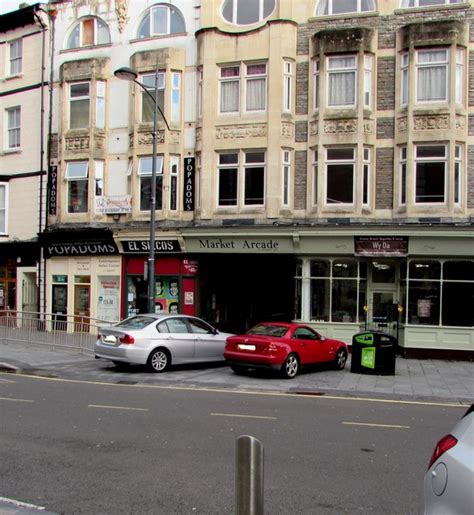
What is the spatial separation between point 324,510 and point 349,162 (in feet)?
53.6

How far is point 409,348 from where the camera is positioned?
19.5 m

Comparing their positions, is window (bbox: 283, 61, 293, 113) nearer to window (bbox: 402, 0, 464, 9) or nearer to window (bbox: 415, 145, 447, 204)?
window (bbox: 402, 0, 464, 9)

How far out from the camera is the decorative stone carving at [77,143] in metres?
23.9

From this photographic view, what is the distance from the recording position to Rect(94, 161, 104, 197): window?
2377cm

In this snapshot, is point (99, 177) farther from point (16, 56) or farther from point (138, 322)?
point (138, 322)

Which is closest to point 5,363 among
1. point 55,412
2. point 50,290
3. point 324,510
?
point 55,412

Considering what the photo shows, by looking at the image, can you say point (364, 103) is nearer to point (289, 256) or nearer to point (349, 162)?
point (349, 162)

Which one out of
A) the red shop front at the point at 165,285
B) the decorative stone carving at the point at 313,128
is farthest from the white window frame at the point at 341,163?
the red shop front at the point at 165,285

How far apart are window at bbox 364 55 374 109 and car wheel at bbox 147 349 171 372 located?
10957 mm

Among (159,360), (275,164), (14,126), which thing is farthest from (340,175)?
(14,126)

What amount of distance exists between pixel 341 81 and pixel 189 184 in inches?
252

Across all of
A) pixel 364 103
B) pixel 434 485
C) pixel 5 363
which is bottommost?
pixel 5 363

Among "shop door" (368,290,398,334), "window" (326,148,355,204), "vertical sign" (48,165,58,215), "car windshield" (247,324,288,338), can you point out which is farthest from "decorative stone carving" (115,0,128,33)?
"car windshield" (247,324,288,338)

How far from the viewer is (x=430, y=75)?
19.9 metres
